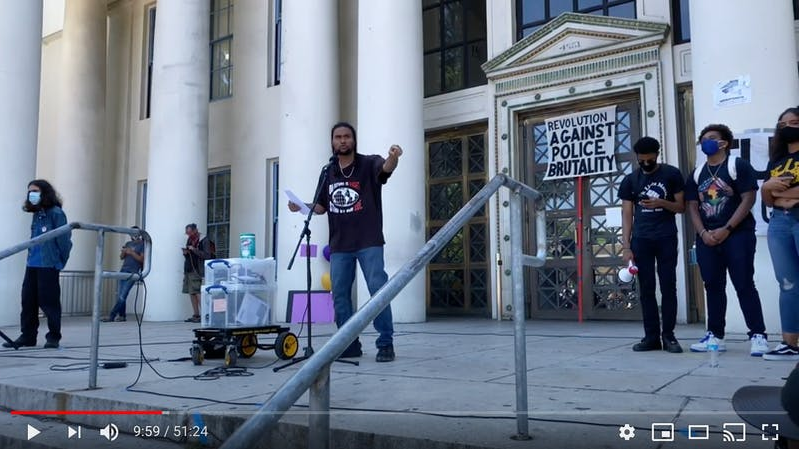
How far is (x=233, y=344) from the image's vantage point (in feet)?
17.9

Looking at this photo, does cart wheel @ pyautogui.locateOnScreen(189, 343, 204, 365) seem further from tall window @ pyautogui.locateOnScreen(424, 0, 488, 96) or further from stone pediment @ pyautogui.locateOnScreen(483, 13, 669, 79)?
tall window @ pyautogui.locateOnScreen(424, 0, 488, 96)


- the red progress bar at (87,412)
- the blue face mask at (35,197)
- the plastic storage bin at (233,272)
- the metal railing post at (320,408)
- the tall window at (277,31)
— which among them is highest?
the tall window at (277,31)

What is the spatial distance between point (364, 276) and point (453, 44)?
23.8 feet

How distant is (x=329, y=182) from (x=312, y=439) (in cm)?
370

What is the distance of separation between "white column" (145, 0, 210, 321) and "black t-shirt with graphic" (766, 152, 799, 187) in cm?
988

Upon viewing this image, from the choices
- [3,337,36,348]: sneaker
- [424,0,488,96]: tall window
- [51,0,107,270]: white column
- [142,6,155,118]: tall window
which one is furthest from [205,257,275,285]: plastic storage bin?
[142,6,155,118]: tall window

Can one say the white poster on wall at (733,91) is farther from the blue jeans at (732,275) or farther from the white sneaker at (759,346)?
the white sneaker at (759,346)

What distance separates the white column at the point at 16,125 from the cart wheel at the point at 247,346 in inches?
277

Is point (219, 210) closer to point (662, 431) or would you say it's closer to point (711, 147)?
point (711, 147)

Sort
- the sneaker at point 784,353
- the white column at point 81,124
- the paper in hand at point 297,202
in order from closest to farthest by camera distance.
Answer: the sneaker at point 784,353 → the paper in hand at point 297,202 → the white column at point 81,124

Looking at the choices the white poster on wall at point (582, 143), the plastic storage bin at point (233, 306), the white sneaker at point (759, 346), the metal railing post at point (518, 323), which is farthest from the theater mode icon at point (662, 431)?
the white poster on wall at point (582, 143)

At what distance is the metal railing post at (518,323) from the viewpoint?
111 inches

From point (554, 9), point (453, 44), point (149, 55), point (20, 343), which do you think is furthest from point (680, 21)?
point (149, 55)

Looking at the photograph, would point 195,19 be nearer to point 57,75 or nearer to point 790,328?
point 57,75
